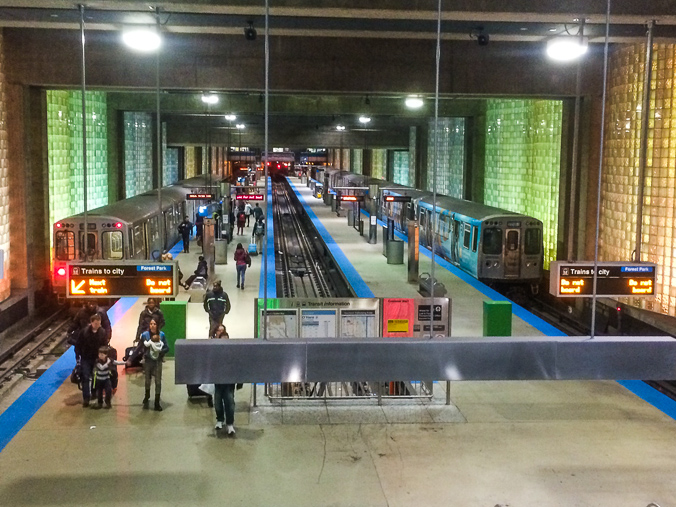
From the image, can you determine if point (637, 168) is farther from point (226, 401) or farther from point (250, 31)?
point (226, 401)

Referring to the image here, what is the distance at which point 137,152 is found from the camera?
35.4m

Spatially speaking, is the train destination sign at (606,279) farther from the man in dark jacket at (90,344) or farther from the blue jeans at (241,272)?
the blue jeans at (241,272)

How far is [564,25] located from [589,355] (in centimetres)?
855

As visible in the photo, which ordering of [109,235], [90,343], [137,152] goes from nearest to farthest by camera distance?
[90,343], [109,235], [137,152]

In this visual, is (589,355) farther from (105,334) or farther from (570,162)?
(570,162)

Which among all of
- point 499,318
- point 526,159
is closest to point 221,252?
point 526,159

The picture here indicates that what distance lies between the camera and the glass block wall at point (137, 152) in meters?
32.4

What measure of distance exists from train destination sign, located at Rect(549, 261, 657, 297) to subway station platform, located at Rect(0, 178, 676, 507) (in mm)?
1724

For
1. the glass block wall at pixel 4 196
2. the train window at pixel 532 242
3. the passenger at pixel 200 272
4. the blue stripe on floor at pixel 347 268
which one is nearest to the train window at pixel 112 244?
the passenger at pixel 200 272

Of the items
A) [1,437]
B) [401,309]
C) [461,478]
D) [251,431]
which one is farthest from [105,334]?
[461,478]

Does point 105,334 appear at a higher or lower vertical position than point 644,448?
higher

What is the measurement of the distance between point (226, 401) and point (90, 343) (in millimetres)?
2639

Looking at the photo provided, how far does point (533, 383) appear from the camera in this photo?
495 inches

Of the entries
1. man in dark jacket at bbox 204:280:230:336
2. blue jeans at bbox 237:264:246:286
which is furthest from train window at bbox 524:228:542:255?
man in dark jacket at bbox 204:280:230:336
